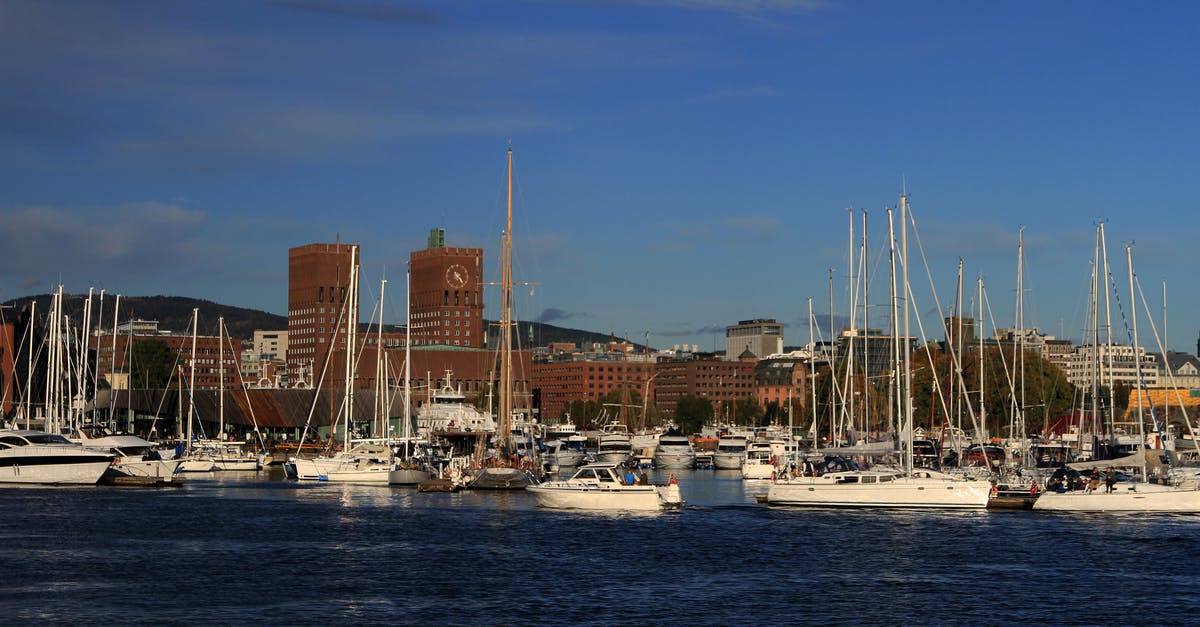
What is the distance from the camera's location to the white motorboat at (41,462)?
105188mm

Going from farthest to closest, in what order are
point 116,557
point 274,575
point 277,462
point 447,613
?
point 277,462
point 116,557
point 274,575
point 447,613

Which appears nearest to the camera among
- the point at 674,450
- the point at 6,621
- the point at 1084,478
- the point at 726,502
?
the point at 6,621

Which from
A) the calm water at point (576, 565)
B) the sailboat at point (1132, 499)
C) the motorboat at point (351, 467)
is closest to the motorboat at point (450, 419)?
the motorboat at point (351, 467)

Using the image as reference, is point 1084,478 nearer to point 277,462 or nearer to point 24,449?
point 24,449

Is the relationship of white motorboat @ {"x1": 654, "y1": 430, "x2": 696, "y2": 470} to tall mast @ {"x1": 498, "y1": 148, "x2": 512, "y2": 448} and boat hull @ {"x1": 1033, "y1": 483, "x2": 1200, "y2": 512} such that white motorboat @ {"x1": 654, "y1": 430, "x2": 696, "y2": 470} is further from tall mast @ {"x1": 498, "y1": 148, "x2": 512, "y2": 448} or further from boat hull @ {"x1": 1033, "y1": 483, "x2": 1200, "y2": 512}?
boat hull @ {"x1": 1033, "y1": 483, "x2": 1200, "y2": 512}

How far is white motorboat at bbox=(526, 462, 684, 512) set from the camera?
273ft

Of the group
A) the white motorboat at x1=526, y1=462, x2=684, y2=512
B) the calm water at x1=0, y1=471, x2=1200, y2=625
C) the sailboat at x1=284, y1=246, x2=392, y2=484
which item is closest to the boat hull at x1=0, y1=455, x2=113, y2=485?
the calm water at x1=0, y1=471, x2=1200, y2=625

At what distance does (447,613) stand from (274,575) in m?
11.4

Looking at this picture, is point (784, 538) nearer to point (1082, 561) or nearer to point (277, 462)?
point (1082, 561)

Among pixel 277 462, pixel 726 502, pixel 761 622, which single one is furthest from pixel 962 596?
pixel 277 462

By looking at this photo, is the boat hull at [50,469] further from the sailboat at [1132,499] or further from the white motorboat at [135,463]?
the sailboat at [1132,499]

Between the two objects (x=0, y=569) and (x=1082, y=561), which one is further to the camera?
(x=1082, y=561)

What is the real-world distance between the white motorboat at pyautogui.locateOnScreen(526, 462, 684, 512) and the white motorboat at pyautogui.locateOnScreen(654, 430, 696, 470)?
8163 cm

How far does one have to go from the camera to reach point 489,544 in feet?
224
